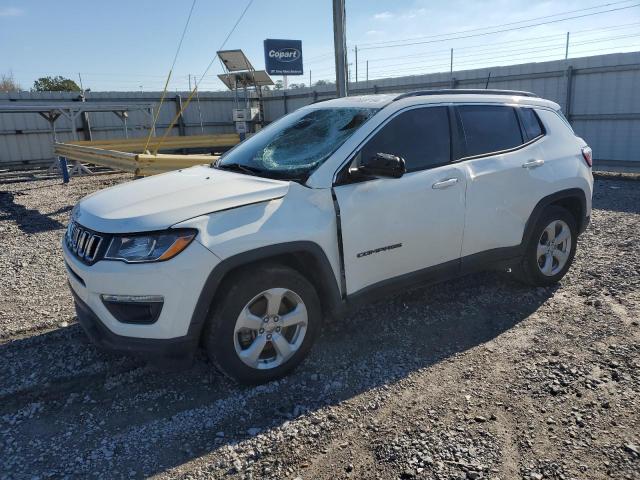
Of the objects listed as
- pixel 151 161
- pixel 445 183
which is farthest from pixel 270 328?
pixel 151 161

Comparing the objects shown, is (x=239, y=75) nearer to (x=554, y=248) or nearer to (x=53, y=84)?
(x=554, y=248)

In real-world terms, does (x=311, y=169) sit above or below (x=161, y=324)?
above

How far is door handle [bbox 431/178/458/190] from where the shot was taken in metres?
3.71

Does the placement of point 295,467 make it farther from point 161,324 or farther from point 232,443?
point 161,324

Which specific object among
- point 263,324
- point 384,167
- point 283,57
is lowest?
point 263,324

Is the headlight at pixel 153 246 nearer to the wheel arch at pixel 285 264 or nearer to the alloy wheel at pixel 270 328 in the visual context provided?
the wheel arch at pixel 285 264

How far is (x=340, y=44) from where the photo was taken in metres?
8.79

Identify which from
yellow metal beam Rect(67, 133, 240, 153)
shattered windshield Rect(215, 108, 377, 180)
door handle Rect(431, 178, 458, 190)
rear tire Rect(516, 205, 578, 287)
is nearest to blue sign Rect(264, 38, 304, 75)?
yellow metal beam Rect(67, 133, 240, 153)

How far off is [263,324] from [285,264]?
429 millimetres

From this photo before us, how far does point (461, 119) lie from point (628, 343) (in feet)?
6.90

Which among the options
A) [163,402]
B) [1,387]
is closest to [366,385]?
[163,402]

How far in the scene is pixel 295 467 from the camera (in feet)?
8.36

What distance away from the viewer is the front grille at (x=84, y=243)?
2.93m

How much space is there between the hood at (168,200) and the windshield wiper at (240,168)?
0.10 meters
